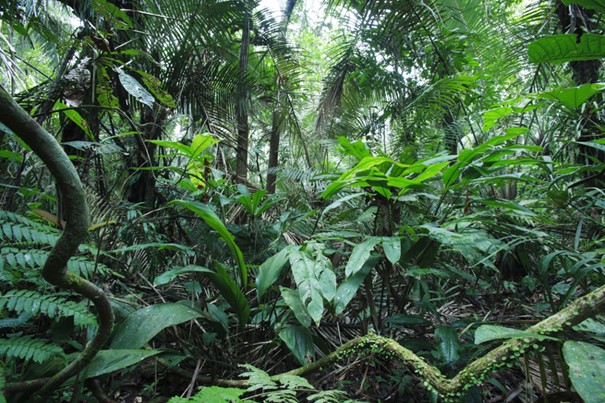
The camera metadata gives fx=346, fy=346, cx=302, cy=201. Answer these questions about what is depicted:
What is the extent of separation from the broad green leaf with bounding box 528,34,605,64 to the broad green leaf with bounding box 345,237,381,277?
32.2 inches

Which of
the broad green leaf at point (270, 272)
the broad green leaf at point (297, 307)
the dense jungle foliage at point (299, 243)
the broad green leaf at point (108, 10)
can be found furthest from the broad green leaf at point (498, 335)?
the broad green leaf at point (108, 10)

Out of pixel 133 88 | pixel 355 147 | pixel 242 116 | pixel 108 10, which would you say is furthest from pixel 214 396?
pixel 242 116

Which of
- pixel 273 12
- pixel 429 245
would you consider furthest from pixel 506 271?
pixel 273 12

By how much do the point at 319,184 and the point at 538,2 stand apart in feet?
6.95

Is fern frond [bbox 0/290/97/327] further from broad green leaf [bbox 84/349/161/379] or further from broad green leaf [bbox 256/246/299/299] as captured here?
broad green leaf [bbox 256/246/299/299]

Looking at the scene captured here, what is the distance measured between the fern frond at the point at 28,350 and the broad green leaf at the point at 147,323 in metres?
0.16

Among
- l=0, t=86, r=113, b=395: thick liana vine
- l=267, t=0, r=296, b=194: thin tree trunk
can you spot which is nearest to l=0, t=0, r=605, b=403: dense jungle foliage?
l=0, t=86, r=113, b=395: thick liana vine

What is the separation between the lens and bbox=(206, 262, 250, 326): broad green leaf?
3.92ft

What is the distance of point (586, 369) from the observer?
0.73m

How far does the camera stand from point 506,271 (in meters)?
2.23

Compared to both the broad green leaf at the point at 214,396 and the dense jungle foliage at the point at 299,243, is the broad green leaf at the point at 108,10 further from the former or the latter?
the broad green leaf at the point at 214,396

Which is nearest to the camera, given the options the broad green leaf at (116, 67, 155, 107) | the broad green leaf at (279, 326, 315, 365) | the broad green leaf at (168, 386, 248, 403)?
the broad green leaf at (168, 386, 248, 403)

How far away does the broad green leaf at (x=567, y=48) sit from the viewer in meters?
1.05

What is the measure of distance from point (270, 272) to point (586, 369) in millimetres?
851
